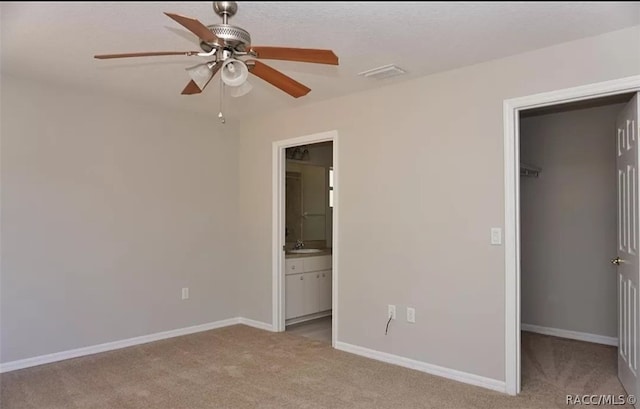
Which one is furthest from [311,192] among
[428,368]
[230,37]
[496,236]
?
[230,37]

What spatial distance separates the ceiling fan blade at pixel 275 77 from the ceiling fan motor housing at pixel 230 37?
0.18m

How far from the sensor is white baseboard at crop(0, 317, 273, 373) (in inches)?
139

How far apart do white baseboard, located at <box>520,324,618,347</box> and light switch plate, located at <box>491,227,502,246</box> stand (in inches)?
85.0

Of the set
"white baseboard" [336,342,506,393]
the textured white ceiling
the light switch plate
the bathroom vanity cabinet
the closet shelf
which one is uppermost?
the textured white ceiling

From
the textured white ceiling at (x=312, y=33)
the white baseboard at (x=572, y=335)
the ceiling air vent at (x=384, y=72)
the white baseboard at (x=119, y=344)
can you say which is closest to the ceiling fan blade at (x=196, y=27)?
the textured white ceiling at (x=312, y=33)

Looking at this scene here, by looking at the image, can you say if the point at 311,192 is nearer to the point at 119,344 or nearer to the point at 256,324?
the point at 256,324

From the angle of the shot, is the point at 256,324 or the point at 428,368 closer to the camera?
the point at 428,368

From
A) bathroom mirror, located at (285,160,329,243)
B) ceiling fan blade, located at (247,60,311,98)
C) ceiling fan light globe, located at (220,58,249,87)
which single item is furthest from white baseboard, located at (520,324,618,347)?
ceiling fan light globe, located at (220,58,249,87)

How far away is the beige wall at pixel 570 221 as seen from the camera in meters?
4.34

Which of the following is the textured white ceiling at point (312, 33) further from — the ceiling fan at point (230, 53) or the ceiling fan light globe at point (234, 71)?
the ceiling fan light globe at point (234, 71)

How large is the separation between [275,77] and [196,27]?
60cm

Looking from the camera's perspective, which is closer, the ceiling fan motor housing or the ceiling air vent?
the ceiling fan motor housing

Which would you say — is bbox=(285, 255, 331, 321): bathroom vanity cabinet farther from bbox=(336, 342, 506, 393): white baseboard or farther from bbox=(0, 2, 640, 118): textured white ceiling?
bbox=(0, 2, 640, 118): textured white ceiling

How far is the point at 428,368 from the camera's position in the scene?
11.3 feet
